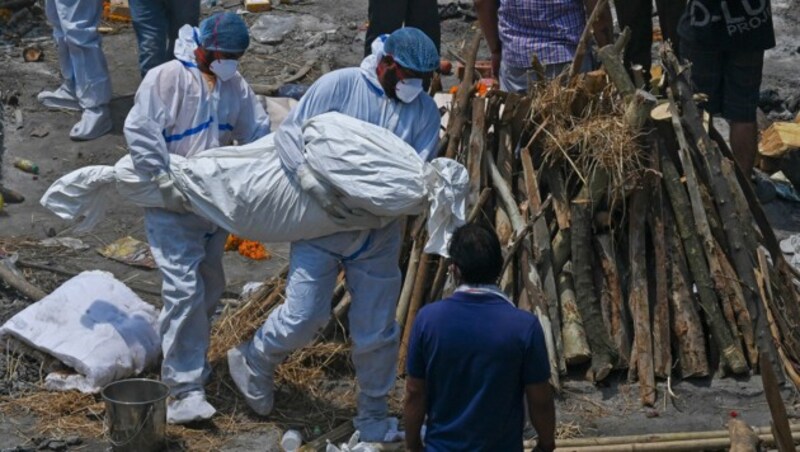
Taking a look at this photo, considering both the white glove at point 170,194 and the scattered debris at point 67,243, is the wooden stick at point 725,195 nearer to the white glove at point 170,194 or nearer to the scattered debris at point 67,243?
the white glove at point 170,194

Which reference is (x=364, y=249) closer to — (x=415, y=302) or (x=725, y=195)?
(x=415, y=302)

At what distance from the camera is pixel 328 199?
6.66 m

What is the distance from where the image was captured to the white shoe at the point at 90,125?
11.0m

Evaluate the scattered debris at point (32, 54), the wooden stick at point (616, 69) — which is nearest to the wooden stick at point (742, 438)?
the wooden stick at point (616, 69)

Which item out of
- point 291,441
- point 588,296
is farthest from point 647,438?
point 291,441

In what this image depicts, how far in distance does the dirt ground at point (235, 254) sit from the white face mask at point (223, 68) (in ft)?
5.61

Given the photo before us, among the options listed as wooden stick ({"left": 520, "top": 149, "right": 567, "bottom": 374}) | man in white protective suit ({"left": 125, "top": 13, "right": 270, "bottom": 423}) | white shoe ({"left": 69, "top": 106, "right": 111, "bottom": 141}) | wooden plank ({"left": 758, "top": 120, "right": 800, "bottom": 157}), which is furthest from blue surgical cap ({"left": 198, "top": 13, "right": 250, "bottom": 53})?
wooden plank ({"left": 758, "top": 120, "right": 800, "bottom": 157})

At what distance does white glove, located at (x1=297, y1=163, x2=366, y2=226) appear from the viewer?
6.67m

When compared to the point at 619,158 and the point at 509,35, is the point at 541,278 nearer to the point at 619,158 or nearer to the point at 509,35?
the point at 619,158

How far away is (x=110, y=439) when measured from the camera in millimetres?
6902

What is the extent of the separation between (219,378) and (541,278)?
176cm

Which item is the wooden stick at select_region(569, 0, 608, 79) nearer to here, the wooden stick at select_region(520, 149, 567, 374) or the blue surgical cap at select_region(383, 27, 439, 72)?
the wooden stick at select_region(520, 149, 567, 374)

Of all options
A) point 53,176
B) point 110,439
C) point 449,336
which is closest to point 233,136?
point 110,439

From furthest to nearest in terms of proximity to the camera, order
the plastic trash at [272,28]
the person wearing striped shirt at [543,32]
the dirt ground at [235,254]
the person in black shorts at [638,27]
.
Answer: the plastic trash at [272,28] → the person in black shorts at [638,27] → the person wearing striped shirt at [543,32] → the dirt ground at [235,254]
